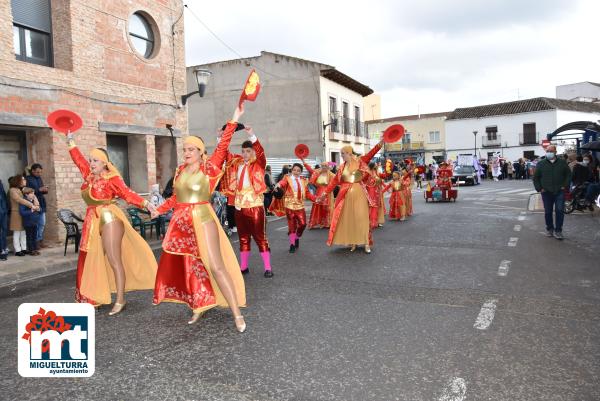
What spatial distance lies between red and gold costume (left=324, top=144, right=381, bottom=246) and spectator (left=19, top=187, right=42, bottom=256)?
219 inches

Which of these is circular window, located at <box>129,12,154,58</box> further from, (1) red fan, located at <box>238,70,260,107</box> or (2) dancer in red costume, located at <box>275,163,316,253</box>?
(1) red fan, located at <box>238,70,260,107</box>

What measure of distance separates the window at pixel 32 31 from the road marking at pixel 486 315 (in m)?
10.5

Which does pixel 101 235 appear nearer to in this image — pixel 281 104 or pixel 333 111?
pixel 281 104

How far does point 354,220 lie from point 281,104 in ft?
74.9

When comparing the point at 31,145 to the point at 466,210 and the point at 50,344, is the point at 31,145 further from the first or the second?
the point at 466,210

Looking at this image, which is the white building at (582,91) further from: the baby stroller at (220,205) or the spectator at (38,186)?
the spectator at (38,186)

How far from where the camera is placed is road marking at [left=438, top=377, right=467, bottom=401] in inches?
117

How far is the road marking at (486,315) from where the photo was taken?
4324mm

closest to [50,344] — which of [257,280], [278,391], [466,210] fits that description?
[278,391]

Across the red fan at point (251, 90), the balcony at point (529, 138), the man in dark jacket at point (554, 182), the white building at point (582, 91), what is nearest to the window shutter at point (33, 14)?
the red fan at point (251, 90)

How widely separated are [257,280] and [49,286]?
2.94 m

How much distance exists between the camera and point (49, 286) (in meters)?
6.75

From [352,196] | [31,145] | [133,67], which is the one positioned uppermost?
[133,67]

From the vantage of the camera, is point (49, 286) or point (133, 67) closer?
point (49, 286)
